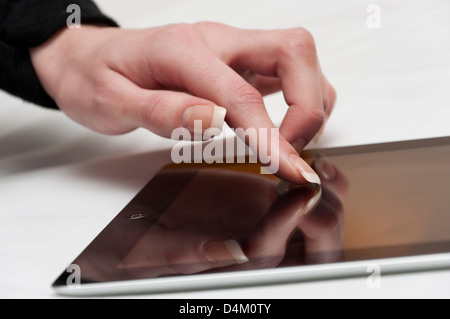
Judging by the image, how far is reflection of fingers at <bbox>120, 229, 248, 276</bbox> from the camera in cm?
47

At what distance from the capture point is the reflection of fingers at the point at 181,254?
0.47 meters

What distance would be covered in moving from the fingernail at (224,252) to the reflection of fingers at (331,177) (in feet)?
0.43

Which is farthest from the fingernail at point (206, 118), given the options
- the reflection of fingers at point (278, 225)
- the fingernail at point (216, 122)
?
the reflection of fingers at point (278, 225)

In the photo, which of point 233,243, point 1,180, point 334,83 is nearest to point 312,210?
point 233,243

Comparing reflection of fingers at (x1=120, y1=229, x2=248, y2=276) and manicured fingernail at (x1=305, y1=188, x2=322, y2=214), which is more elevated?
manicured fingernail at (x1=305, y1=188, x2=322, y2=214)

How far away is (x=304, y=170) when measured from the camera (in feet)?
2.03

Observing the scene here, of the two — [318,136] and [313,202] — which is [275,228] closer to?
[313,202]
